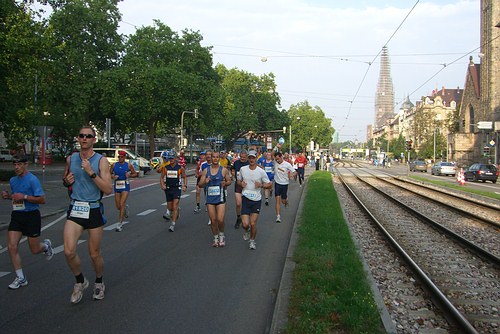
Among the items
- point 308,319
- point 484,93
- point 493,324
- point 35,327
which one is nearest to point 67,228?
point 35,327

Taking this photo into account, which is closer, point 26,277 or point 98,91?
point 26,277

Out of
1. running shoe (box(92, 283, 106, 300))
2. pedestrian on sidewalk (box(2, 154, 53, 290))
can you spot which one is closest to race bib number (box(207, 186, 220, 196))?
pedestrian on sidewalk (box(2, 154, 53, 290))

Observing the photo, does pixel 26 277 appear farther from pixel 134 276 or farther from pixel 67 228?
pixel 67 228

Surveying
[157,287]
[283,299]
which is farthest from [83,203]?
[283,299]

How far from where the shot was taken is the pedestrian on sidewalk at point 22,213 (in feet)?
19.5

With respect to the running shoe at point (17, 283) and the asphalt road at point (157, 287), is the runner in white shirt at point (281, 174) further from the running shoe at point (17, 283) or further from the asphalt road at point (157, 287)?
the running shoe at point (17, 283)

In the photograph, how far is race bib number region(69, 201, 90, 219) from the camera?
16.7 feet

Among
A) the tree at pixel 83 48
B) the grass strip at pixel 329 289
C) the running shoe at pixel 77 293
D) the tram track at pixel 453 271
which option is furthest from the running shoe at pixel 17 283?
the tree at pixel 83 48

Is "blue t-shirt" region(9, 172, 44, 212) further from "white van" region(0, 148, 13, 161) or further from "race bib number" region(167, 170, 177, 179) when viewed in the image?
"white van" region(0, 148, 13, 161)

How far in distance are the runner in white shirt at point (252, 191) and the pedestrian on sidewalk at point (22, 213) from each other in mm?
3531

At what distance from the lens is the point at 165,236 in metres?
9.82

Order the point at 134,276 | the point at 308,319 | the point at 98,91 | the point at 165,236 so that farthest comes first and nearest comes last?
the point at 98,91 → the point at 165,236 → the point at 134,276 → the point at 308,319

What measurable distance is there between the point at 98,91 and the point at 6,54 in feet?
79.8

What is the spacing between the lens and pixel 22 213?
603 cm
